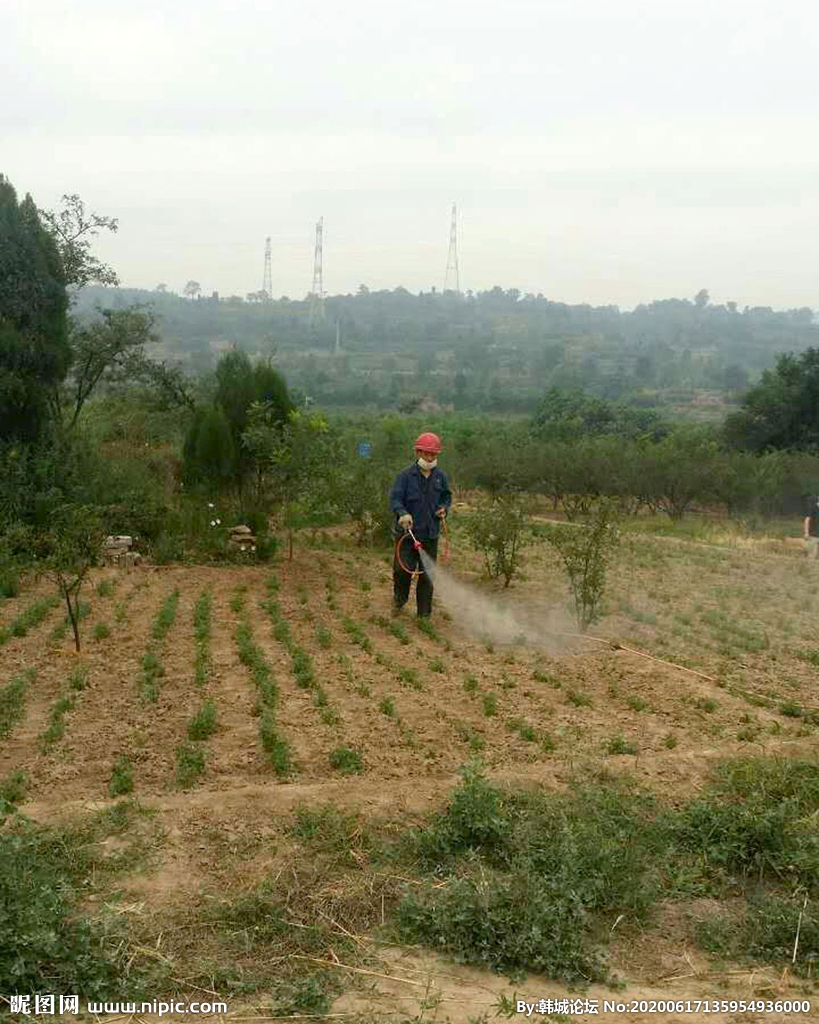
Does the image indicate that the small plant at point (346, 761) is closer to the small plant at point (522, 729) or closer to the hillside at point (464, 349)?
the small plant at point (522, 729)

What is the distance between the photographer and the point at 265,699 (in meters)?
6.58

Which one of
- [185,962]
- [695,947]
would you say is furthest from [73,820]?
[695,947]

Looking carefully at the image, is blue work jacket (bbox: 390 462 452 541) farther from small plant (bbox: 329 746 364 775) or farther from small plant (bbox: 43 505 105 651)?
small plant (bbox: 329 746 364 775)

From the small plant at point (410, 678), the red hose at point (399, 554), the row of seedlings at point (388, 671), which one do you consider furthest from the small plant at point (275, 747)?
the red hose at point (399, 554)

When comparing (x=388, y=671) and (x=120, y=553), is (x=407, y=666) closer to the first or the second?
(x=388, y=671)

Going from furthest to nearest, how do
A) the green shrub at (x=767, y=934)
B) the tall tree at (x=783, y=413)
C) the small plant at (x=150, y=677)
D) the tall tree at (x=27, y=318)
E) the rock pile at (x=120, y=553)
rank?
the tall tree at (x=783, y=413) → the tall tree at (x=27, y=318) → the rock pile at (x=120, y=553) → the small plant at (x=150, y=677) → the green shrub at (x=767, y=934)

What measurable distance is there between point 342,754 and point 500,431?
103 feet

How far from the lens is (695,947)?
3967 mm

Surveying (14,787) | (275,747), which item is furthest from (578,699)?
(14,787)

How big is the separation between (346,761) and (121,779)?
120 centimetres

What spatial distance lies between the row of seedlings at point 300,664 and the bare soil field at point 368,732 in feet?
0.09

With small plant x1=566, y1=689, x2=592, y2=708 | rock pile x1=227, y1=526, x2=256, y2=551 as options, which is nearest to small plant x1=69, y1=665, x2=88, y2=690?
small plant x1=566, y1=689, x2=592, y2=708

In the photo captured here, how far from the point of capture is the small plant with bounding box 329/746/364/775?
214 inches

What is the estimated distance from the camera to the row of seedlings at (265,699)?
5.49m
